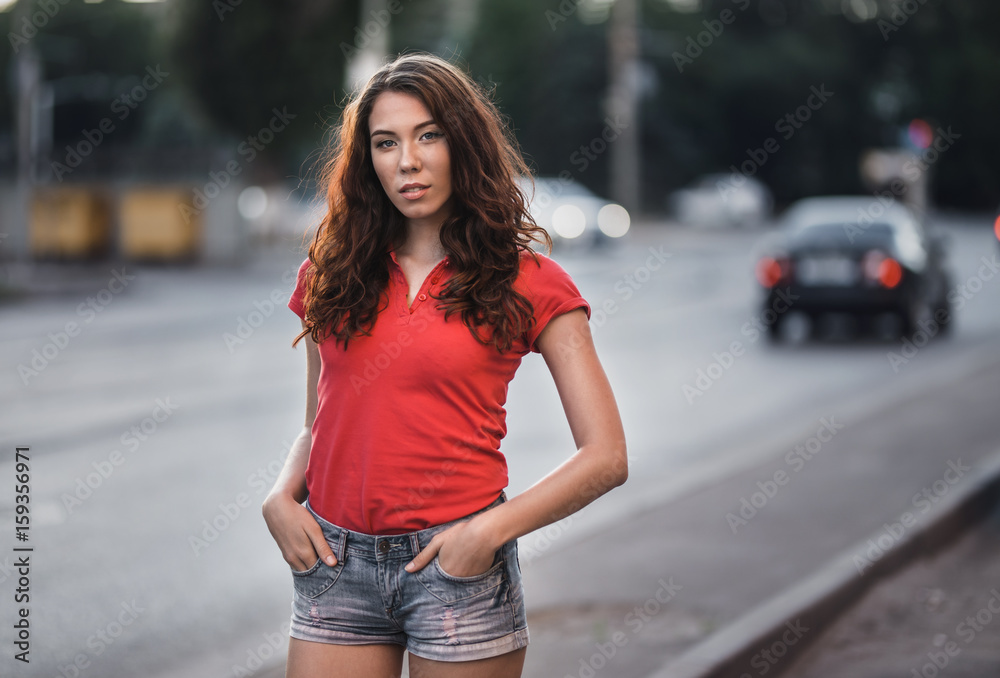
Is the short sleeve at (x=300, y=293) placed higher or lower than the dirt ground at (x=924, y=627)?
higher

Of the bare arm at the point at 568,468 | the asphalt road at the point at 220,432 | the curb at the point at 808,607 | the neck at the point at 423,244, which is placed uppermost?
the neck at the point at 423,244

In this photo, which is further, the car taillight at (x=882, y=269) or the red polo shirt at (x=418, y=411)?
the car taillight at (x=882, y=269)

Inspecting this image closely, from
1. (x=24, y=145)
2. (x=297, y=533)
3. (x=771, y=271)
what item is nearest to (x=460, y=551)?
(x=297, y=533)

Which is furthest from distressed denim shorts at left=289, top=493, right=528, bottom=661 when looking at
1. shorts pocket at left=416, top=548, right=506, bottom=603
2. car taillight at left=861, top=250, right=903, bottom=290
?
car taillight at left=861, top=250, right=903, bottom=290

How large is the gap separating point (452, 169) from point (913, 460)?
19.6 ft

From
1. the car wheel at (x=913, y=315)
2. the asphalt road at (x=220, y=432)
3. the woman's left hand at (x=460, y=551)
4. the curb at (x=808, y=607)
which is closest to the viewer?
the woman's left hand at (x=460, y=551)

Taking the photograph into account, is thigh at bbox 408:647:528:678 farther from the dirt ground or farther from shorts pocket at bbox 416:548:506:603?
the dirt ground

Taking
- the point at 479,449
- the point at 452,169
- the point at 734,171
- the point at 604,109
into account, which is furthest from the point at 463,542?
the point at 734,171

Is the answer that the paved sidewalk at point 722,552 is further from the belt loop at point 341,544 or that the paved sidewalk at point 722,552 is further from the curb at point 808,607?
the belt loop at point 341,544

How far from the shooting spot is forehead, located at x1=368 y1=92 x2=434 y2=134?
209 cm

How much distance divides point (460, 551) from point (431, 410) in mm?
249

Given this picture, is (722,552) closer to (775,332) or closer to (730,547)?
(730,547)

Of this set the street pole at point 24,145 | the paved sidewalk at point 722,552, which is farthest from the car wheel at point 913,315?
the street pole at point 24,145

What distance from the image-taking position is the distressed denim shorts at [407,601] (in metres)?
2.04
